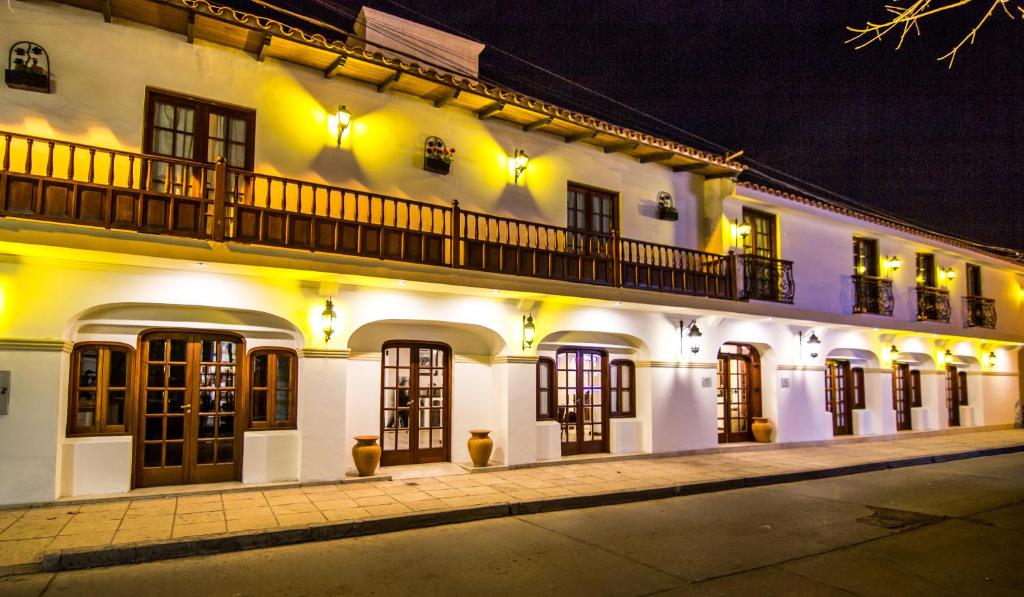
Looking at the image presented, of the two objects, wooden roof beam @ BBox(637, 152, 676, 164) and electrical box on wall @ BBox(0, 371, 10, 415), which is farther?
wooden roof beam @ BBox(637, 152, 676, 164)

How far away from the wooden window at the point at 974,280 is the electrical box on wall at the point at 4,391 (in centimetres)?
2688

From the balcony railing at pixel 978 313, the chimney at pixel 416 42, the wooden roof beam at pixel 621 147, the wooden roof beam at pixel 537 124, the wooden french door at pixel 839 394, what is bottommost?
the wooden french door at pixel 839 394

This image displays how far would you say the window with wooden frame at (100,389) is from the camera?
9111 mm

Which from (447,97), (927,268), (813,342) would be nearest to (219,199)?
(447,97)

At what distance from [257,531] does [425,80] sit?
759cm

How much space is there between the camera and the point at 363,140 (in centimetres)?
1135

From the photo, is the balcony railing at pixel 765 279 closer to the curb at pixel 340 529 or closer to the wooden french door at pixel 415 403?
the curb at pixel 340 529

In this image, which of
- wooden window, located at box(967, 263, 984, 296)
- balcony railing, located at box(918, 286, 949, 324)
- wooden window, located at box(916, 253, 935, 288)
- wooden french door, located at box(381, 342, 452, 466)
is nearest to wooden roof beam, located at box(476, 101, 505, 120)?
wooden french door, located at box(381, 342, 452, 466)

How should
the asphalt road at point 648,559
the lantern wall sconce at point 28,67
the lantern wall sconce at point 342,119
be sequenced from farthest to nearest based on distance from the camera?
the lantern wall sconce at point 342,119
the lantern wall sconce at point 28,67
the asphalt road at point 648,559

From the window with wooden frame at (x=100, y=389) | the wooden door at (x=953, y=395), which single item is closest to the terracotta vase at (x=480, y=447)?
the window with wooden frame at (x=100, y=389)

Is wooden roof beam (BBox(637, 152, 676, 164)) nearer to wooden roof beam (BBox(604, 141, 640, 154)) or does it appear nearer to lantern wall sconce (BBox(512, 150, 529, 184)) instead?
wooden roof beam (BBox(604, 141, 640, 154))

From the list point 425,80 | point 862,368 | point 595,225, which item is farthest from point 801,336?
point 425,80

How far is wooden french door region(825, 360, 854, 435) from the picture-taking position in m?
18.6

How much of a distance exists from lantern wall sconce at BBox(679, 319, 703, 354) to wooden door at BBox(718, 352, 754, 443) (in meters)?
1.68
